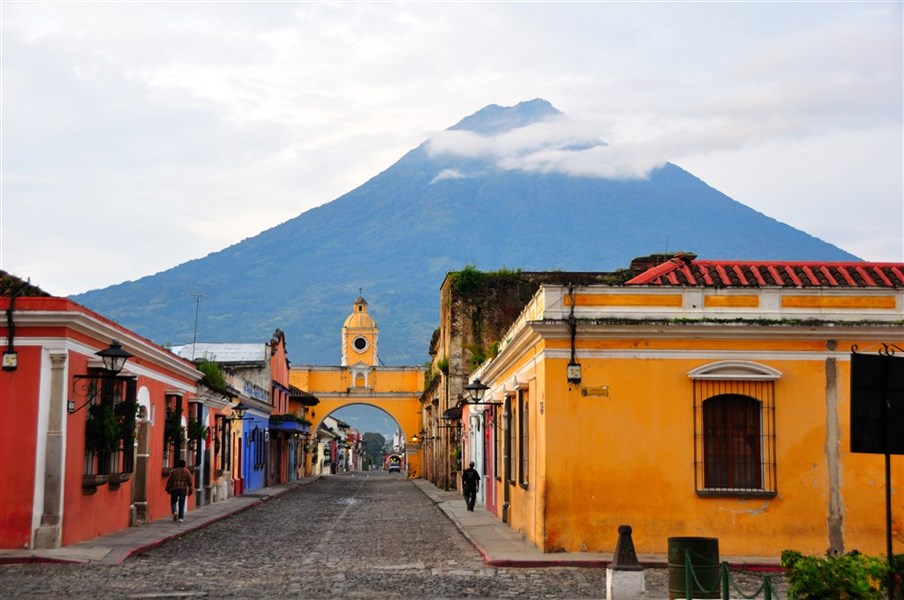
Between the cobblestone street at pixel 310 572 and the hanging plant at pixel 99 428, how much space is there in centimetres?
193

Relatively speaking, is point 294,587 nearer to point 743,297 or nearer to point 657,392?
point 657,392

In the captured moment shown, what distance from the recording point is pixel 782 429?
56.6ft

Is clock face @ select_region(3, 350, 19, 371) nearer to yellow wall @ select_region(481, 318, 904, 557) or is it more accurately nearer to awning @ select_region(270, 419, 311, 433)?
yellow wall @ select_region(481, 318, 904, 557)

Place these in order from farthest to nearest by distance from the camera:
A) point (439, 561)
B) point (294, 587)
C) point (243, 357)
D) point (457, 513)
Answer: point (243, 357) → point (457, 513) → point (439, 561) → point (294, 587)

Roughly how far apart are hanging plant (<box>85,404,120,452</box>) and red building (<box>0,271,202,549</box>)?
0.02m

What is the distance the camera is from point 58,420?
1722 cm

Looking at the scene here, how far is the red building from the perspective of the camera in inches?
666

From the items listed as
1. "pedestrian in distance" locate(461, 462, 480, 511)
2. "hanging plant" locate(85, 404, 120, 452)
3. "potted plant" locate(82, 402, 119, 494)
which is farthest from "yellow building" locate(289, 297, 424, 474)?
"hanging plant" locate(85, 404, 120, 452)

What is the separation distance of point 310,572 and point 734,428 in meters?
6.55

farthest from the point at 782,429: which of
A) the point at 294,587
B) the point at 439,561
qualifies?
the point at 294,587

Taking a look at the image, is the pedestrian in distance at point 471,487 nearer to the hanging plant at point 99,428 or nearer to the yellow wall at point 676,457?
the yellow wall at point 676,457

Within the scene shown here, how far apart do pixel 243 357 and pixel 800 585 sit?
44.3 metres

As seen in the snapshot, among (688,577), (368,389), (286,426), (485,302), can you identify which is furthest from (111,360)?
(368,389)

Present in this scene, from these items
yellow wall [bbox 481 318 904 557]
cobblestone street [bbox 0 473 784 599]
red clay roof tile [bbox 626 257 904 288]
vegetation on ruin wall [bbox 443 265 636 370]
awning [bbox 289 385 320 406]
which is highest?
vegetation on ruin wall [bbox 443 265 636 370]
